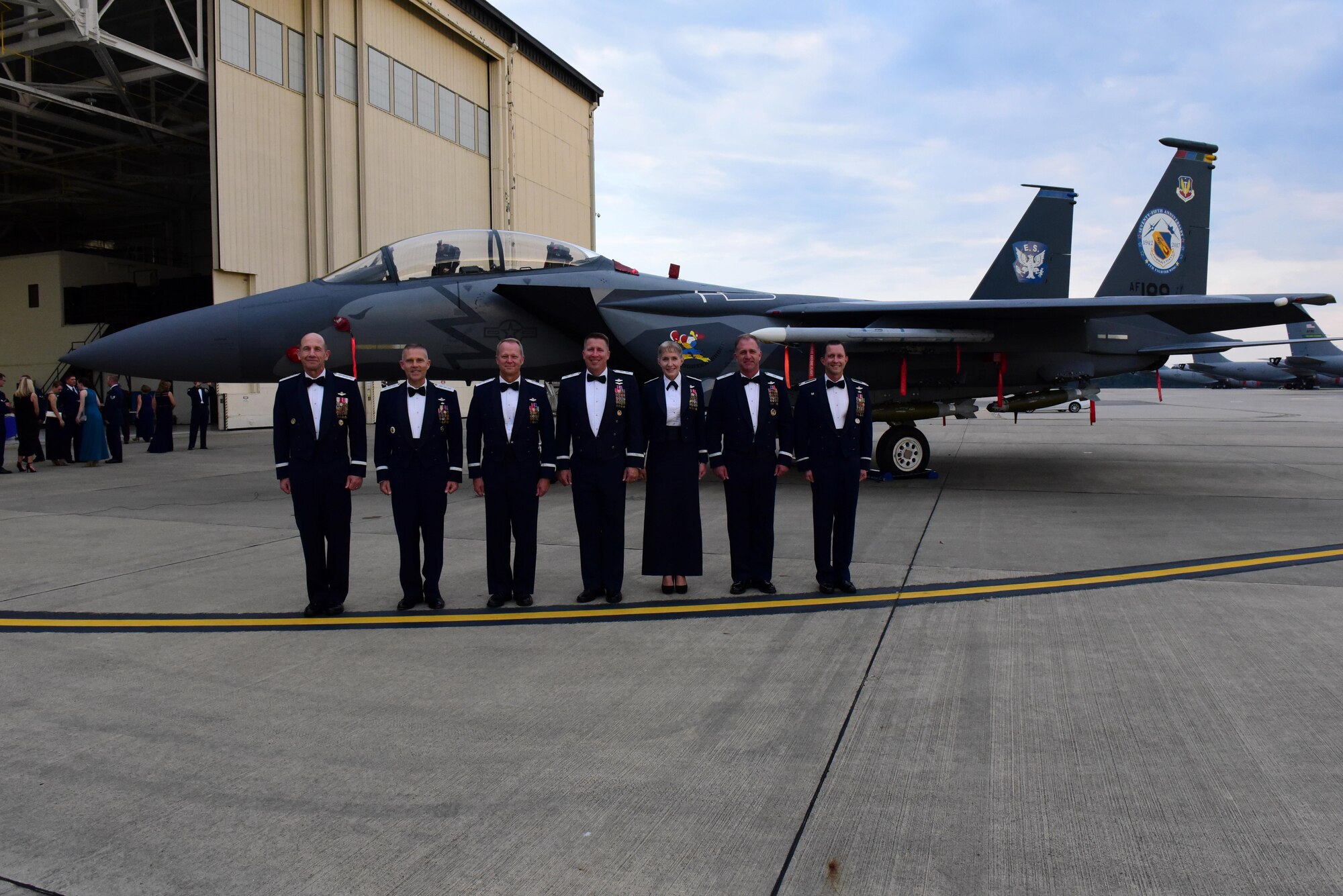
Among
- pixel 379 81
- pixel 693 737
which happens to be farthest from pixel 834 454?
pixel 379 81

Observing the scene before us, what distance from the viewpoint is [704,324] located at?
10438 millimetres

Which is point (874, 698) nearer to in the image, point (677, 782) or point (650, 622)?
point (677, 782)

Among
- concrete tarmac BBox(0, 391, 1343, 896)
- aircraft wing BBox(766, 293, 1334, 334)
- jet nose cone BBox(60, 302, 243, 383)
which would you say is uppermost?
aircraft wing BBox(766, 293, 1334, 334)

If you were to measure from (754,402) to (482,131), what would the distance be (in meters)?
25.0

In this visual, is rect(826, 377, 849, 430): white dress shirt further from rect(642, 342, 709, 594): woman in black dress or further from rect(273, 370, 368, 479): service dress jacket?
rect(273, 370, 368, 479): service dress jacket

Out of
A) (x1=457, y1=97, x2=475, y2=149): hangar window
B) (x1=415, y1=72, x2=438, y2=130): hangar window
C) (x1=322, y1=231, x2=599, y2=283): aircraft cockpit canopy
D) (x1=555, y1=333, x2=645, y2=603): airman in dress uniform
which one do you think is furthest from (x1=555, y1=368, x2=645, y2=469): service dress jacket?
(x1=457, y1=97, x2=475, y2=149): hangar window

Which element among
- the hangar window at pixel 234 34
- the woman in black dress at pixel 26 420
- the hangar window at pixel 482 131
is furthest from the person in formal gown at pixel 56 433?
the hangar window at pixel 482 131

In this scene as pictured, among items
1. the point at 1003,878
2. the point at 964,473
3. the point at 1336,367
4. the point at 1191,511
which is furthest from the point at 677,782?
the point at 1336,367

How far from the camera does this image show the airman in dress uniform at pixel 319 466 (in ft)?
16.1

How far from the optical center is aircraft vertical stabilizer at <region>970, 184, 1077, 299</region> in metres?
13.0

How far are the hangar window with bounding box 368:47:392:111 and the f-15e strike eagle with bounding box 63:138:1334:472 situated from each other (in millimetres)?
16008

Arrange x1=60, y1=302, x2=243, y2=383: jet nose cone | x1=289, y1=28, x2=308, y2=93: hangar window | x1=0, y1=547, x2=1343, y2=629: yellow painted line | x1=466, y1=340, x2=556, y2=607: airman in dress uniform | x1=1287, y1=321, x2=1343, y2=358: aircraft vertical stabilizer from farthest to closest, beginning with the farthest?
x1=1287, y1=321, x2=1343, y2=358: aircraft vertical stabilizer
x1=289, y1=28, x2=308, y2=93: hangar window
x1=60, y1=302, x2=243, y2=383: jet nose cone
x1=466, y1=340, x2=556, y2=607: airman in dress uniform
x1=0, y1=547, x2=1343, y2=629: yellow painted line

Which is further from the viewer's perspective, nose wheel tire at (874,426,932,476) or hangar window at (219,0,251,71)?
hangar window at (219,0,251,71)

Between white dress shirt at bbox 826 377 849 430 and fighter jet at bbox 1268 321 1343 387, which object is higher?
fighter jet at bbox 1268 321 1343 387
